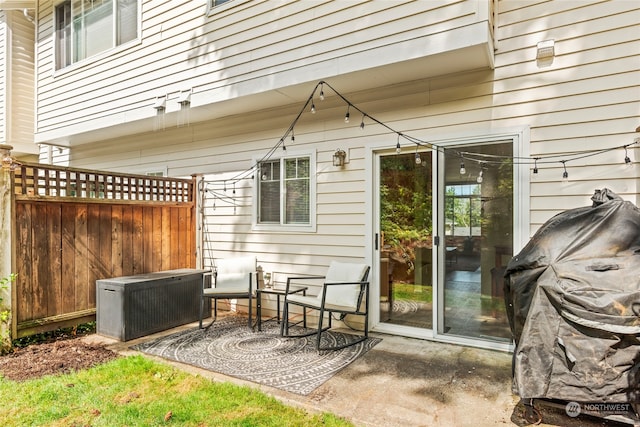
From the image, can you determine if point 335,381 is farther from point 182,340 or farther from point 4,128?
point 4,128

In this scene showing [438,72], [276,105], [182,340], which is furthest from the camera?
[276,105]

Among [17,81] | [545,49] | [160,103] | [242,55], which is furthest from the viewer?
[17,81]

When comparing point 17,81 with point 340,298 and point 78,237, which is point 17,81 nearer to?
point 78,237

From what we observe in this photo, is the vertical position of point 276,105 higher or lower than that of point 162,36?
lower

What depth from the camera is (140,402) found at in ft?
8.82

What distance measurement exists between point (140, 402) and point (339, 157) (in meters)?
3.12

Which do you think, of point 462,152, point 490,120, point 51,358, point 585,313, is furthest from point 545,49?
point 51,358

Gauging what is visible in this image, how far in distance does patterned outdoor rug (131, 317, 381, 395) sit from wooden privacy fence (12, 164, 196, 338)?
1200 mm

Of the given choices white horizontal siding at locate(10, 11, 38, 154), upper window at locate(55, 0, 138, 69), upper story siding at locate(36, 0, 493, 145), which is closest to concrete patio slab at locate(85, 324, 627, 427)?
upper story siding at locate(36, 0, 493, 145)

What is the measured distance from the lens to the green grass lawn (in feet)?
7.98

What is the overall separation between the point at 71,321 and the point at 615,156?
5822mm

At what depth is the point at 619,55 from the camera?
3137mm

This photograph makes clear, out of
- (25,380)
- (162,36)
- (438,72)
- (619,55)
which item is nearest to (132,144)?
(162,36)

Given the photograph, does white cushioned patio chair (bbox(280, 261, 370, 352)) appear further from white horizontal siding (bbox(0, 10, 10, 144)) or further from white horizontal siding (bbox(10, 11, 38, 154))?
white horizontal siding (bbox(0, 10, 10, 144))
